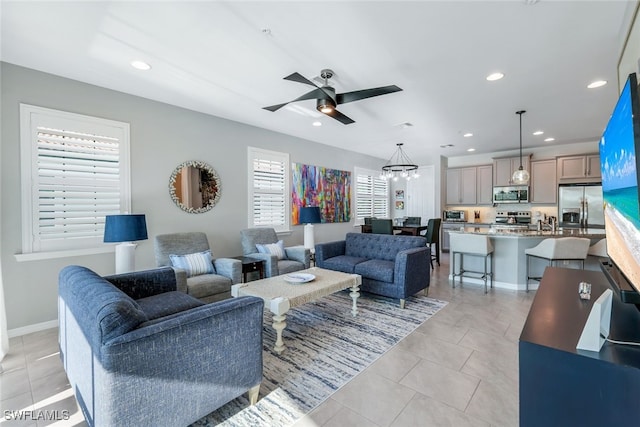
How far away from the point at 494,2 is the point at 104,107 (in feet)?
13.3

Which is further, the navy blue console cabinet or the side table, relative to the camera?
the side table

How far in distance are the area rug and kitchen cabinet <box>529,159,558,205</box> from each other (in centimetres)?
448

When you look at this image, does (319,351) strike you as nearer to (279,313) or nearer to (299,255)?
(279,313)

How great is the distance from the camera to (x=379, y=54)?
8.71ft

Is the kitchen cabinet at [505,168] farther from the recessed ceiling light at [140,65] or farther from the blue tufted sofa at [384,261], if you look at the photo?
the recessed ceiling light at [140,65]

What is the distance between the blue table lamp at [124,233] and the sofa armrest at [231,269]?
0.97m

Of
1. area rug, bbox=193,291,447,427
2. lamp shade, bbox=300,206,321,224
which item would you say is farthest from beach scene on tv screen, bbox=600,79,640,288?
lamp shade, bbox=300,206,321,224

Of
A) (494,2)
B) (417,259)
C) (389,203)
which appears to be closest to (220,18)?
(494,2)

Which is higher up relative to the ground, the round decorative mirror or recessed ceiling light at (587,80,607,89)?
recessed ceiling light at (587,80,607,89)

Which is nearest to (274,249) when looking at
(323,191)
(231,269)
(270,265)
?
(270,265)

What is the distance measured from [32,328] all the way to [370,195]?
6.82 metres

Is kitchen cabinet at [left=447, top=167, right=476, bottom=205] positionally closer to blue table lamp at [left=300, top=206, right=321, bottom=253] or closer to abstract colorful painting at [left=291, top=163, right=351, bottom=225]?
abstract colorful painting at [left=291, top=163, right=351, bottom=225]

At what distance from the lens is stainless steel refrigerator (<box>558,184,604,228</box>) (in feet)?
18.5

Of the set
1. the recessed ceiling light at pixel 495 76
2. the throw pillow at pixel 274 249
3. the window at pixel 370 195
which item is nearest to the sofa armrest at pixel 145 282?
the throw pillow at pixel 274 249
